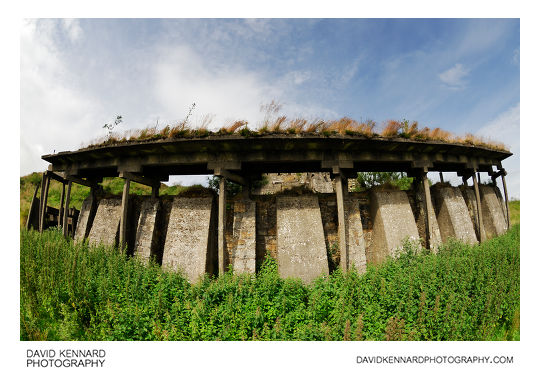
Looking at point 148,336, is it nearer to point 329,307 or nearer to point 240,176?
point 329,307

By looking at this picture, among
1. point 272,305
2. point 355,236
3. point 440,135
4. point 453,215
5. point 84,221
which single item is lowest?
point 272,305

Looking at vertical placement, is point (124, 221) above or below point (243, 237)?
above

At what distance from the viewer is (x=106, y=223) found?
342 inches

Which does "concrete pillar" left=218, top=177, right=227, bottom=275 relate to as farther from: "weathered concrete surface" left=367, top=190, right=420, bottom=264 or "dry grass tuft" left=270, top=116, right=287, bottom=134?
"weathered concrete surface" left=367, top=190, right=420, bottom=264

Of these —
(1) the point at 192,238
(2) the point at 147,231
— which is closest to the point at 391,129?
(1) the point at 192,238

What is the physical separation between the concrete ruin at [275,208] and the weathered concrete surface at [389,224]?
29 millimetres

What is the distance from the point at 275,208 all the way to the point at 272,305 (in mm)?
3963

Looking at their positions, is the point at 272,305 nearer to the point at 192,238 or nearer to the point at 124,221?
the point at 192,238

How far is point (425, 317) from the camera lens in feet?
12.8

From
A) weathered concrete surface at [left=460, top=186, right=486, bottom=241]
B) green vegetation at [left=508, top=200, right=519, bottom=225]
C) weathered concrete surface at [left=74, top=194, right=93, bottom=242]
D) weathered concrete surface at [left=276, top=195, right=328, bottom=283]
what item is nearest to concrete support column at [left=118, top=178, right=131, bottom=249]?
weathered concrete surface at [left=74, top=194, right=93, bottom=242]

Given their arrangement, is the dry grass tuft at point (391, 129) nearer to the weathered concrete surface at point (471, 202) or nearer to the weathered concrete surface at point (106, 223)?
the weathered concrete surface at point (471, 202)

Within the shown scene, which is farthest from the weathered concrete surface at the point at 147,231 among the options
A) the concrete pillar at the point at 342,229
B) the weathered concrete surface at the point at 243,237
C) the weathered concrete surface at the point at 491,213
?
the weathered concrete surface at the point at 491,213

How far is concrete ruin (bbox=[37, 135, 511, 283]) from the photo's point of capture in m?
7.29

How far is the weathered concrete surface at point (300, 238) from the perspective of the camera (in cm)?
696
